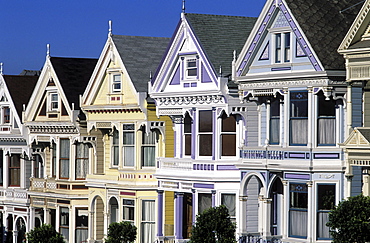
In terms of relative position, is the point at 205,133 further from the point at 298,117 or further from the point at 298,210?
the point at 298,210

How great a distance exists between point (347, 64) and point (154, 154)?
14788mm

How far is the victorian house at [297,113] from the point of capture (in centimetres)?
3916

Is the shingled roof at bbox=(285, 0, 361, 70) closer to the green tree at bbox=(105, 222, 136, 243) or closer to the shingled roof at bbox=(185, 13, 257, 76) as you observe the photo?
the shingled roof at bbox=(185, 13, 257, 76)

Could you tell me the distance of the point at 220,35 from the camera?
46.2m

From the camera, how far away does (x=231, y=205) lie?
44.8m

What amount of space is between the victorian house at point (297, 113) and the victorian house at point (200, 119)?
4.68 feet

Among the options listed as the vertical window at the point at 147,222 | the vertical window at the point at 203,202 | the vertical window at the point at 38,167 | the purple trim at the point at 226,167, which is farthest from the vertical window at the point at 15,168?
the purple trim at the point at 226,167

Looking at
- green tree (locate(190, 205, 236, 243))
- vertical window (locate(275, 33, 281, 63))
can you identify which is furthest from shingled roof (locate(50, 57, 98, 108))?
vertical window (locate(275, 33, 281, 63))

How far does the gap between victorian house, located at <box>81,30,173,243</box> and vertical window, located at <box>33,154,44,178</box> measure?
556 centimetres

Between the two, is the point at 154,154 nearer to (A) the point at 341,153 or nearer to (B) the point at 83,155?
(B) the point at 83,155

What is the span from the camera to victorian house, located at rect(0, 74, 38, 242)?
5903 centimetres

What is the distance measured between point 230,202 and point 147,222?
6.52m

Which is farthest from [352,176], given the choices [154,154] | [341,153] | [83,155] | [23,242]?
[23,242]

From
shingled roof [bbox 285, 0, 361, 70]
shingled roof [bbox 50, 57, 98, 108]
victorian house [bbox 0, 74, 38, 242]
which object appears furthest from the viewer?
victorian house [bbox 0, 74, 38, 242]
